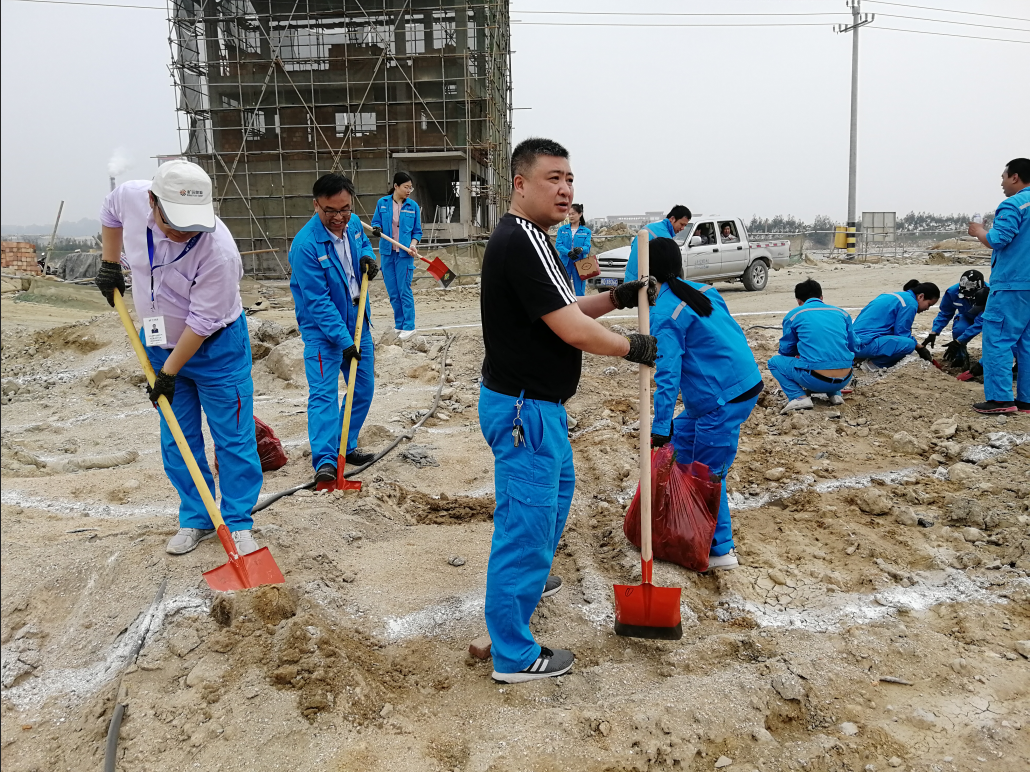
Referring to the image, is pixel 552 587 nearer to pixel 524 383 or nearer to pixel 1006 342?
pixel 524 383

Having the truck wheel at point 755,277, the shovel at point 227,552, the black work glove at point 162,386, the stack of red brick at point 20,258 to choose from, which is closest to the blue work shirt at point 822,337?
the shovel at point 227,552

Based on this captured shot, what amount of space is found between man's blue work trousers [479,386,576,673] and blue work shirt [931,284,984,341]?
678 cm

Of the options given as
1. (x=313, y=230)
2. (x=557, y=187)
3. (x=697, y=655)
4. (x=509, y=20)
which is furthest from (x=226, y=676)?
(x=509, y=20)

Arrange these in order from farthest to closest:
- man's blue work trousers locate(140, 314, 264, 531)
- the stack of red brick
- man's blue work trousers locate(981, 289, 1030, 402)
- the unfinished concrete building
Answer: the unfinished concrete building
the stack of red brick
man's blue work trousers locate(981, 289, 1030, 402)
man's blue work trousers locate(140, 314, 264, 531)

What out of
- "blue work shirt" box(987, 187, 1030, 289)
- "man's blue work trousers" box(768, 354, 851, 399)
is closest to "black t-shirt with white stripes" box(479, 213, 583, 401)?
"man's blue work trousers" box(768, 354, 851, 399)

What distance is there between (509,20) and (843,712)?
2841 centimetres

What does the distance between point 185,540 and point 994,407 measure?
20.6 ft

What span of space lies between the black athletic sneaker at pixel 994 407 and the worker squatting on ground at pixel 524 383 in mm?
4862

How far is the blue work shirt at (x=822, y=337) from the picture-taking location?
6453 millimetres

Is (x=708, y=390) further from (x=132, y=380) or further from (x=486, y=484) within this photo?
(x=132, y=380)

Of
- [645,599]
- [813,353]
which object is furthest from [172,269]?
[813,353]

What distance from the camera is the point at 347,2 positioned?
21719 mm

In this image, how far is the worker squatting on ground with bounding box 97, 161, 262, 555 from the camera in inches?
129

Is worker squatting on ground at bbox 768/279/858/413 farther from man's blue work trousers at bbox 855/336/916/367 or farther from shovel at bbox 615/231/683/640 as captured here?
shovel at bbox 615/231/683/640
